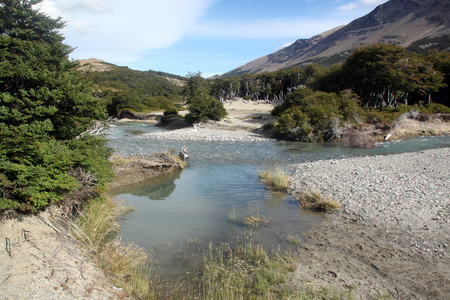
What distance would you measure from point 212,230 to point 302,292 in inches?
162

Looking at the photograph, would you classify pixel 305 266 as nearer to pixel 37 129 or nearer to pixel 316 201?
pixel 316 201

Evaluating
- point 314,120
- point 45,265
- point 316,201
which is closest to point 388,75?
point 314,120

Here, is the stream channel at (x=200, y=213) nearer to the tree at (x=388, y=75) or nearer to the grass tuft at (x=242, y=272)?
the grass tuft at (x=242, y=272)

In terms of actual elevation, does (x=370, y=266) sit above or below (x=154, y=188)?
above

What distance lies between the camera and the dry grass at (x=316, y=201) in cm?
1066

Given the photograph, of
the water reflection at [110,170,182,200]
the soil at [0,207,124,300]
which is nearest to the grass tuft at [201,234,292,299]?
the soil at [0,207,124,300]

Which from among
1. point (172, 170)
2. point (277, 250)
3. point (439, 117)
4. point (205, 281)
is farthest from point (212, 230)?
point (439, 117)

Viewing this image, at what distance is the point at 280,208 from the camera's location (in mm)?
11359

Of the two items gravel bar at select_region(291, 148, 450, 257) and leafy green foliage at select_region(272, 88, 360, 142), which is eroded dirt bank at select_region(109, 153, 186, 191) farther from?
leafy green foliage at select_region(272, 88, 360, 142)

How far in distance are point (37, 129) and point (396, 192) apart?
12689mm

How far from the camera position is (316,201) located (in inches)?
445

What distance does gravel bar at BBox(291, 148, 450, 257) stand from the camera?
827 cm

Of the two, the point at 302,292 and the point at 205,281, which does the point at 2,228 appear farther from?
the point at 302,292

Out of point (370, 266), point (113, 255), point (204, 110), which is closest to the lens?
point (113, 255)
